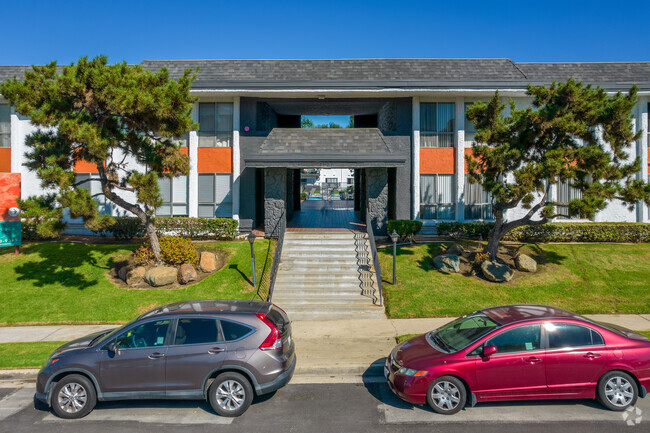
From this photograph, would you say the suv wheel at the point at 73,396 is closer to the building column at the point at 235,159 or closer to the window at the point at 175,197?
the building column at the point at 235,159

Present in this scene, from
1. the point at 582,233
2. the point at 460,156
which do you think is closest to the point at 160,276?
the point at 460,156

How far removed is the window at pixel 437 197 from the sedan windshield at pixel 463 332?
37.6 feet

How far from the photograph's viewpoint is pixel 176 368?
645cm

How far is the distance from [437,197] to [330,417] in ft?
45.3

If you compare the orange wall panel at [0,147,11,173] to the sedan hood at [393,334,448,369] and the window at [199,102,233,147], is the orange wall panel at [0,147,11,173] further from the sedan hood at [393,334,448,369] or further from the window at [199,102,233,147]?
the sedan hood at [393,334,448,369]

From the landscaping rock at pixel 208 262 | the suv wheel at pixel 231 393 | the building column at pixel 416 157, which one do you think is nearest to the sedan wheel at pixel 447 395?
the suv wheel at pixel 231 393

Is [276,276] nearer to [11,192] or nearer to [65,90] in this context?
[65,90]

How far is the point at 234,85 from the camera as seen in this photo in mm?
17594

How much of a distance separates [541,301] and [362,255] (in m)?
5.56

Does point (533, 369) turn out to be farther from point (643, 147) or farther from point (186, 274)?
point (643, 147)

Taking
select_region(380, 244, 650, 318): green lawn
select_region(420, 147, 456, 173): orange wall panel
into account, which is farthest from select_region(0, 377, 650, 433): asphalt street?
select_region(420, 147, 456, 173): orange wall panel

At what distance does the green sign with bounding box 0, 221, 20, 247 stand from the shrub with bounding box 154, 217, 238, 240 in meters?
4.44

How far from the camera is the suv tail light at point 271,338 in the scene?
21.6 feet

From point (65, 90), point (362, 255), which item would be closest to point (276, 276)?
point (362, 255)
